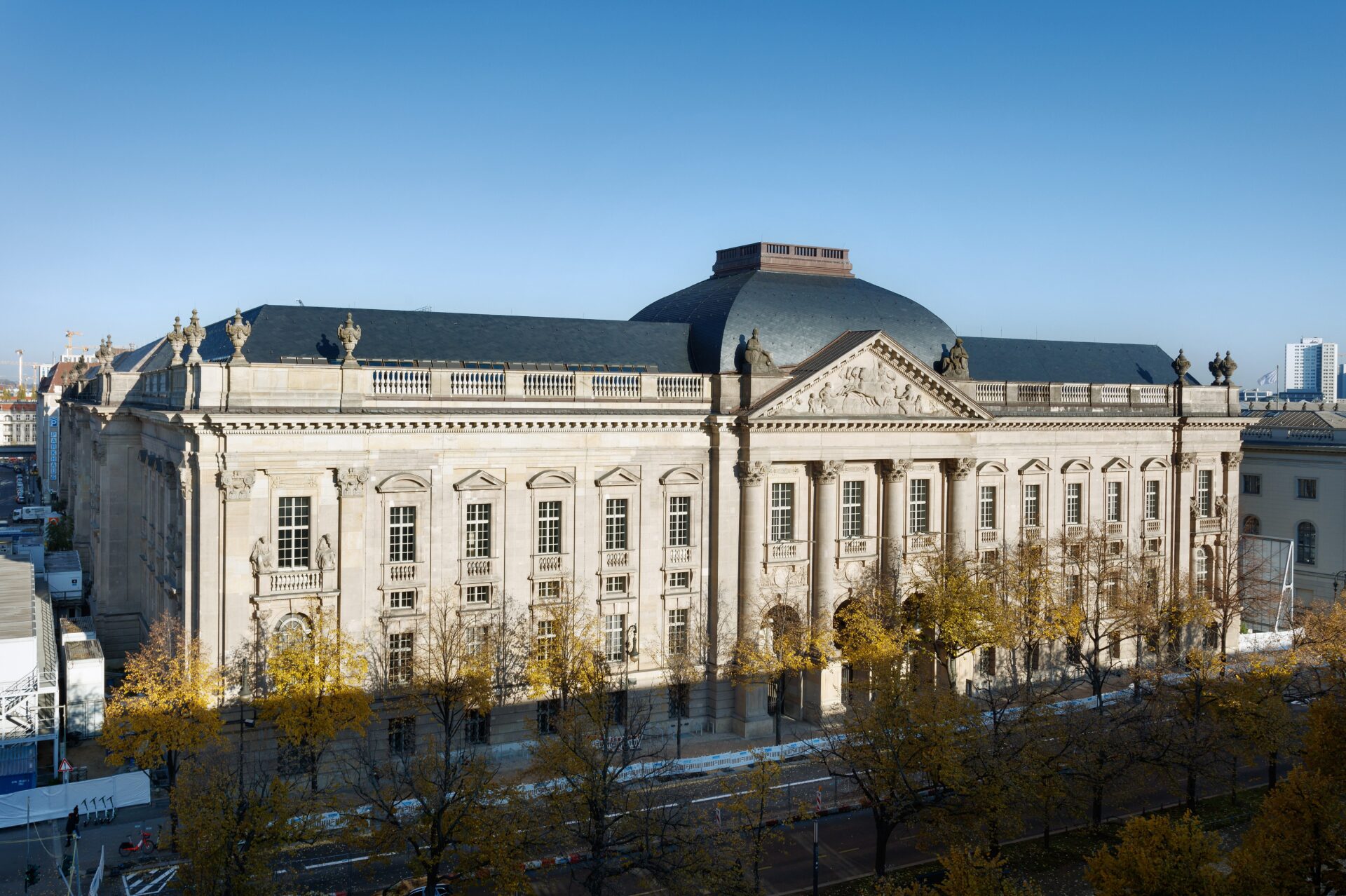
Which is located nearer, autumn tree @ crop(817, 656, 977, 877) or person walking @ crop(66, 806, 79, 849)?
autumn tree @ crop(817, 656, 977, 877)

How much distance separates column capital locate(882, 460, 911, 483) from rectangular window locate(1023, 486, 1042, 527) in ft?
34.3

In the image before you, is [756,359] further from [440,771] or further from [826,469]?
[440,771]

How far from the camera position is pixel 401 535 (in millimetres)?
53438

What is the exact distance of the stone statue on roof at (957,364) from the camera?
220 feet

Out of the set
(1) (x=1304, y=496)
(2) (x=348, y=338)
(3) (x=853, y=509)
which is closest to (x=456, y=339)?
(2) (x=348, y=338)

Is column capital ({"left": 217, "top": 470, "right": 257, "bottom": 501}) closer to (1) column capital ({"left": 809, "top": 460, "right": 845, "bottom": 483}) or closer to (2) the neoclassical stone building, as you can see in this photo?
(2) the neoclassical stone building

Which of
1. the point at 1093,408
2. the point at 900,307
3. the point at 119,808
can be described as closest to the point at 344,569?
the point at 119,808

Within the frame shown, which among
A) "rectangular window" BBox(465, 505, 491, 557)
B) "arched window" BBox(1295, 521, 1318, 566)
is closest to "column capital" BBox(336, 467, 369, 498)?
"rectangular window" BBox(465, 505, 491, 557)

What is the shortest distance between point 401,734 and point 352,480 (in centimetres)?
1197

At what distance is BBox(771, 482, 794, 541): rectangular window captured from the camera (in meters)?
62.2

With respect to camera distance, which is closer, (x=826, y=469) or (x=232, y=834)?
(x=232, y=834)

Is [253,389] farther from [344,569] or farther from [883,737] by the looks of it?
[883,737]

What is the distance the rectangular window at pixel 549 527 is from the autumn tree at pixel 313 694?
34.5 feet

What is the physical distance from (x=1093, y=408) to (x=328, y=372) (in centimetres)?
4626
